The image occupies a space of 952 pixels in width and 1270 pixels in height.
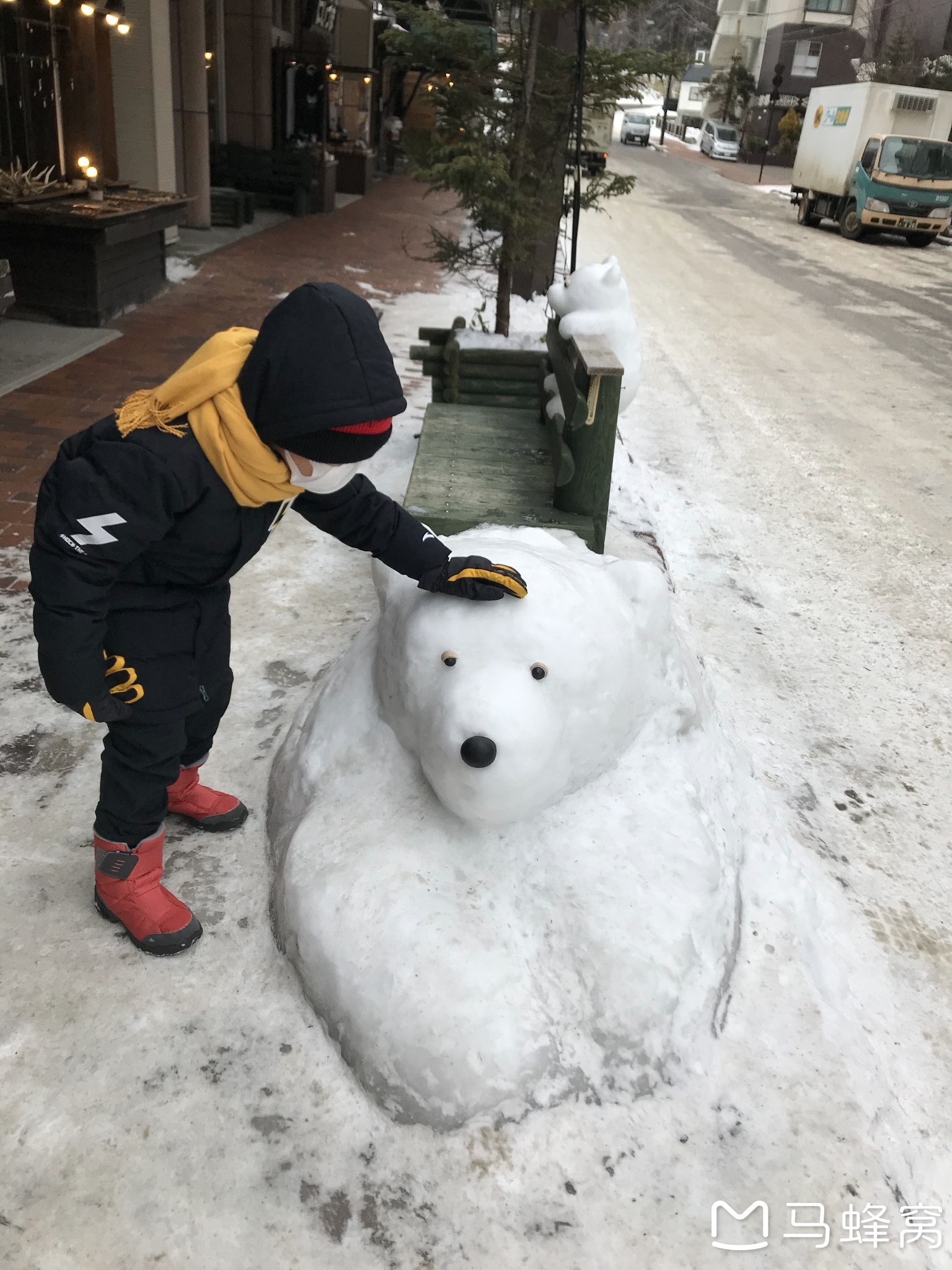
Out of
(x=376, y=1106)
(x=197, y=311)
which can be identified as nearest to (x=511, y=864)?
(x=376, y=1106)

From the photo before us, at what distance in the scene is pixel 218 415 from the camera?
192 centimetres

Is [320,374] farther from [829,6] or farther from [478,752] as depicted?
[829,6]

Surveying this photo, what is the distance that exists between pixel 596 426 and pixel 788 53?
47408 millimetres

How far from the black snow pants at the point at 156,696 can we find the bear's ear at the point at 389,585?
15.6 inches

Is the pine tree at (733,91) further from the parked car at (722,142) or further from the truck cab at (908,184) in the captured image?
the truck cab at (908,184)

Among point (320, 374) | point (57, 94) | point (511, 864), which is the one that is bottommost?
point (511, 864)

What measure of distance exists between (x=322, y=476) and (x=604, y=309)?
3.39 metres

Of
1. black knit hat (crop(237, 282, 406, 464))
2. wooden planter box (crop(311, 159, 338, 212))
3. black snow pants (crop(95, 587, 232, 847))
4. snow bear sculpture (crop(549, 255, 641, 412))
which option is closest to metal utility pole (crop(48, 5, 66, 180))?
wooden planter box (crop(311, 159, 338, 212))

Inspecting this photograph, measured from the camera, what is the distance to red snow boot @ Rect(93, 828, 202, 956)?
2389mm

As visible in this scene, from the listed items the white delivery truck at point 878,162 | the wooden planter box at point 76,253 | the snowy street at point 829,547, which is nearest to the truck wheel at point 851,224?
the white delivery truck at point 878,162

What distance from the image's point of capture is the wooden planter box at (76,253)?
25.2 ft

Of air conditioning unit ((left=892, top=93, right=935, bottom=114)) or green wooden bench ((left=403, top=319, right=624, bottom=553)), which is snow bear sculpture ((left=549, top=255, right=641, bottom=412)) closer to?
green wooden bench ((left=403, top=319, right=624, bottom=553))

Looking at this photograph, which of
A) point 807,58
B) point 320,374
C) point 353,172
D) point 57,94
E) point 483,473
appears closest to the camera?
point 320,374

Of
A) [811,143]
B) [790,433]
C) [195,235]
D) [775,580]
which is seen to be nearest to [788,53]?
[811,143]
